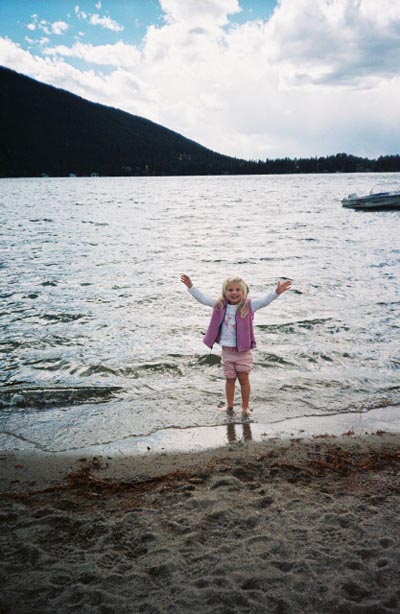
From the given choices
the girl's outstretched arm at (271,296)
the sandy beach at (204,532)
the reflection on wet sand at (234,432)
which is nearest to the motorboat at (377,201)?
the girl's outstretched arm at (271,296)

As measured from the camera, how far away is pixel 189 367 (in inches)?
307

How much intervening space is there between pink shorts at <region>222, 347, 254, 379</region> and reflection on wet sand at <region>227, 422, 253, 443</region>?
0.70 metres

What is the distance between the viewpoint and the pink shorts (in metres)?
5.86

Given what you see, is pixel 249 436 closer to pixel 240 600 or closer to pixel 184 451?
pixel 184 451

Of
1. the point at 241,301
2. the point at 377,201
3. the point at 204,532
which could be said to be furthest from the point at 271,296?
the point at 377,201

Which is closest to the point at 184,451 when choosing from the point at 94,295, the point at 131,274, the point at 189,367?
the point at 189,367

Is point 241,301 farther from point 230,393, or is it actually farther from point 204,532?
point 204,532

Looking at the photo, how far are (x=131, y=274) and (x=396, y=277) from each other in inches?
381

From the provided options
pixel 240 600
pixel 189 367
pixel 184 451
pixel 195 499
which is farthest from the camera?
pixel 189 367

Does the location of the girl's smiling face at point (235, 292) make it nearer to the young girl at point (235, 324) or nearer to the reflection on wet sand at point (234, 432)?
the young girl at point (235, 324)

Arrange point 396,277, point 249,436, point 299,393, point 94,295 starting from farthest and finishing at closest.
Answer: point 396,277
point 94,295
point 299,393
point 249,436

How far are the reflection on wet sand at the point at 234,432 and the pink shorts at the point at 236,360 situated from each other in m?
0.70

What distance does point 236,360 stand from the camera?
19.2 ft

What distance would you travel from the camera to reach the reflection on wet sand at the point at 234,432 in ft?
17.5
